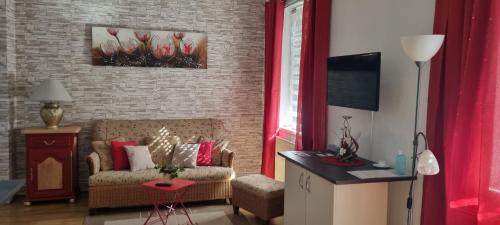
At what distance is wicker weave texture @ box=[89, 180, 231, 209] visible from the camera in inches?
166

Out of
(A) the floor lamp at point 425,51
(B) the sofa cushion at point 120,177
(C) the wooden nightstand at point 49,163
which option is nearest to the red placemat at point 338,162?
(A) the floor lamp at point 425,51

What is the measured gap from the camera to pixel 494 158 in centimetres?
213

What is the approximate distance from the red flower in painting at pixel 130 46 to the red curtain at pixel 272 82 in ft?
5.61

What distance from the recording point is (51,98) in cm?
441

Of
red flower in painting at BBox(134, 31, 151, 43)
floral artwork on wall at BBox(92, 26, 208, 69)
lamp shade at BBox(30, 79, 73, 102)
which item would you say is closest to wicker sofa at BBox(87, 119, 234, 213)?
lamp shade at BBox(30, 79, 73, 102)

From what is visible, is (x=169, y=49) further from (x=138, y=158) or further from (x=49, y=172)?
(x=49, y=172)

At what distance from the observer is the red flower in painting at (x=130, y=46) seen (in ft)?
16.4

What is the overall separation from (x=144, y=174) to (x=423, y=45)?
3.19 meters

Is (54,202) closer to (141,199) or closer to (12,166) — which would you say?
(12,166)

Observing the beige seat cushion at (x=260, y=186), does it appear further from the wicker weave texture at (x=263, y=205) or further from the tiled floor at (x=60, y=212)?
the tiled floor at (x=60, y=212)

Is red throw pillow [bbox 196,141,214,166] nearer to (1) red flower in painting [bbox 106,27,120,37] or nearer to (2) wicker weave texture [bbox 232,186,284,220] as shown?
(2) wicker weave texture [bbox 232,186,284,220]

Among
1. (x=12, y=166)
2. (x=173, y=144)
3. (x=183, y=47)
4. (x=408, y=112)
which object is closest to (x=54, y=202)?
(x=12, y=166)

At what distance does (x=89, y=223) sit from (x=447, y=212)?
10.7 ft

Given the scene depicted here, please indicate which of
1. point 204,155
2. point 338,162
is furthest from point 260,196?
point 204,155
